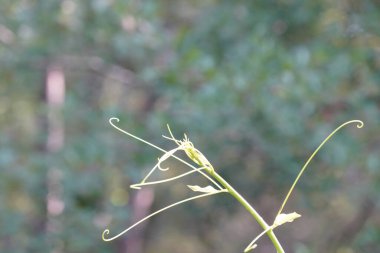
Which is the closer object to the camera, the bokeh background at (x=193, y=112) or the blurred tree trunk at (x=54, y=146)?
the bokeh background at (x=193, y=112)

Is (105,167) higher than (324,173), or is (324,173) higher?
(105,167)

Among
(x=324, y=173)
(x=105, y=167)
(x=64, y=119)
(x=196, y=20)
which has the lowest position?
(x=324, y=173)

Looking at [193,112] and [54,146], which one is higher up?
[54,146]

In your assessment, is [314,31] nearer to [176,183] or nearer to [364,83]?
[364,83]

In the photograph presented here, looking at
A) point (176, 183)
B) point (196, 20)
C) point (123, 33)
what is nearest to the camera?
point (123, 33)

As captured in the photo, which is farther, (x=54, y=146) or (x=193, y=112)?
(x=54, y=146)

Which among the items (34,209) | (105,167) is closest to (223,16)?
(105,167)

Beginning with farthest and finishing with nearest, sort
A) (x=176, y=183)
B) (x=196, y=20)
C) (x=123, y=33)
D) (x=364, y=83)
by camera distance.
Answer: (x=176, y=183)
(x=196, y=20)
(x=123, y=33)
(x=364, y=83)

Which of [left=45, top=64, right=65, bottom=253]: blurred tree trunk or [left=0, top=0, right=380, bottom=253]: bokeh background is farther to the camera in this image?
→ [left=45, top=64, right=65, bottom=253]: blurred tree trunk
